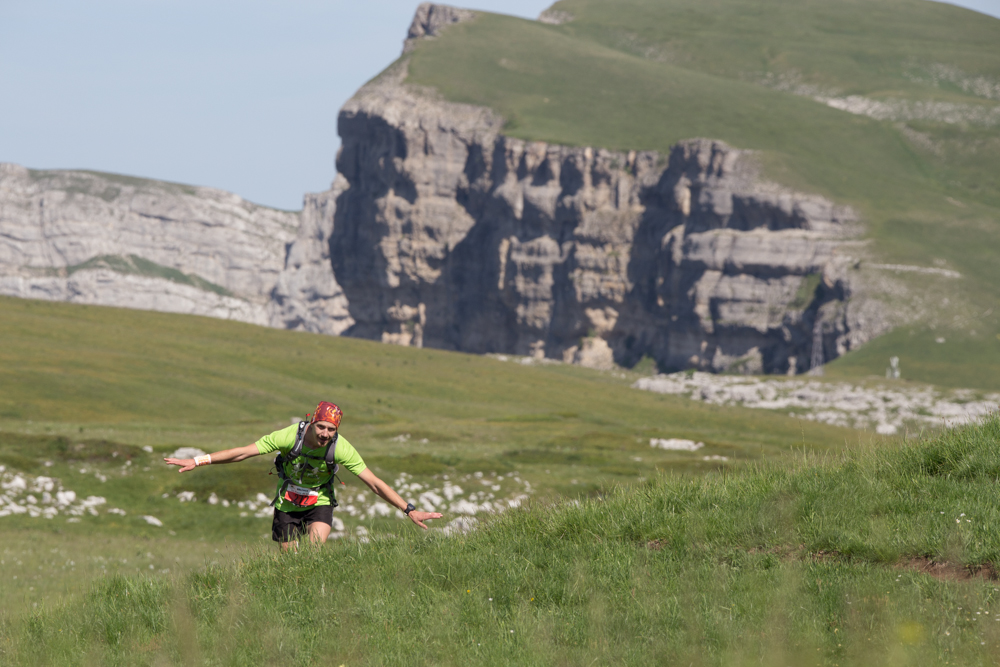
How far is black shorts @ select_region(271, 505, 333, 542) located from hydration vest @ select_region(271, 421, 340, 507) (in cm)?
18

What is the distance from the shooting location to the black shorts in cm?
1382

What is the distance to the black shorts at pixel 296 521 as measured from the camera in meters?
13.8

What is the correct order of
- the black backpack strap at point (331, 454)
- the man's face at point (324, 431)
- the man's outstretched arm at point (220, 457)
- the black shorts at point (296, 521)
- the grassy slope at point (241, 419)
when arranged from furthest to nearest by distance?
the grassy slope at point (241, 419) < the black shorts at point (296, 521) < the black backpack strap at point (331, 454) < the man's face at point (324, 431) < the man's outstretched arm at point (220, 457)

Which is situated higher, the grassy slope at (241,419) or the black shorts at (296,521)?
the black shorts at (296,521)

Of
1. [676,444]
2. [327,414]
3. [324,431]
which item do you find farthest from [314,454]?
[676,444]

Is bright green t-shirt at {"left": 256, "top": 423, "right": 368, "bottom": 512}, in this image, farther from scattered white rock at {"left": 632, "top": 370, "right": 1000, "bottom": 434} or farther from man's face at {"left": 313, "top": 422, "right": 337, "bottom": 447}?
scattered white rock at {"left": 632, "top": 370, "right": 1000, "bottom": 434}

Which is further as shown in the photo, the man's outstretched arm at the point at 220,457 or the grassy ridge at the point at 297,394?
the grassy ridge at the point at 297,394

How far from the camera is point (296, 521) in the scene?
14008mm

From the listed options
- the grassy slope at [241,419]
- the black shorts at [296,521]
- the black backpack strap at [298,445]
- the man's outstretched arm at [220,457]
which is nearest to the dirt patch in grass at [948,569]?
the grassy slope at [241,419]

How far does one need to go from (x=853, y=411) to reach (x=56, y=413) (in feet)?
368

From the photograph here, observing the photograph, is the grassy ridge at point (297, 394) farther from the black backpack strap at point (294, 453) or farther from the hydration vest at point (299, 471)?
the black backpack strap at point (294, 453)

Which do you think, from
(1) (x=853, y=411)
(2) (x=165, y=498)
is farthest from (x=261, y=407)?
(1) (x=853, y=411)

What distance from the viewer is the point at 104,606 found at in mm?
11688

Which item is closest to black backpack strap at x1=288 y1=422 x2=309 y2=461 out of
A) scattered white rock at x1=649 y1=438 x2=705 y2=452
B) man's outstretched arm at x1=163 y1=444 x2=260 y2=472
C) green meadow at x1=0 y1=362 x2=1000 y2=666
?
man's outstretched arm at x1=163 y1=444 x2=260 y2=472
